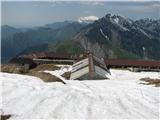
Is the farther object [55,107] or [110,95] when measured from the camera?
[110,95]

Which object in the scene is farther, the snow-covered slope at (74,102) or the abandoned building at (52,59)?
the abandoned building at (52,59)

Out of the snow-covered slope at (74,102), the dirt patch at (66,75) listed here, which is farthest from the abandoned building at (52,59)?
the snow-covered slope at (74,102)

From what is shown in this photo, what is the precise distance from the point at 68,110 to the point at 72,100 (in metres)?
4.39

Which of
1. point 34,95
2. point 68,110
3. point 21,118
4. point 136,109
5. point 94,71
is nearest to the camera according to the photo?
point 21,118

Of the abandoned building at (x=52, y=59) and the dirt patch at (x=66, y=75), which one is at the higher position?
the abandoned building at (x=52, y=59)

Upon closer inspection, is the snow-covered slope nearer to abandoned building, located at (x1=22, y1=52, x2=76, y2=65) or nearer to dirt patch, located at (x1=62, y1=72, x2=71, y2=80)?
dirt patch, located at (x1=62, y1=72, x2=71, y2=80)

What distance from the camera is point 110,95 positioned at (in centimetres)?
4844

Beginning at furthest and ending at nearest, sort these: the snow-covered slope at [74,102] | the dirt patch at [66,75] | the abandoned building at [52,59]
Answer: the abandoned building at [52,59] < the dirt patch at [66,75] < the snow-covered slope at [74,102]

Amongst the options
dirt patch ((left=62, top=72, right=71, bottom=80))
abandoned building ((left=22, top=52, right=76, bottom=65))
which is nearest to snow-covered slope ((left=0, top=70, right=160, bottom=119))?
dirt patch ((left=62, top=72, right=71, bottom=80))

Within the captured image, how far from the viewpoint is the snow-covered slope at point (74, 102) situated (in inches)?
1499

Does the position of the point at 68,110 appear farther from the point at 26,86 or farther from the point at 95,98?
the point at 26,86

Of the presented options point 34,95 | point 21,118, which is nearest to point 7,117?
point 21,118

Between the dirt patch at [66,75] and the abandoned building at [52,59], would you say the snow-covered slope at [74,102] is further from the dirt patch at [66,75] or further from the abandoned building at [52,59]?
the abandoned building at [52,59]

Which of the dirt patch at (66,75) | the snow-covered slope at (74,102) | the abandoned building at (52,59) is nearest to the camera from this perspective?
the snow-covered slope at (74,102)
